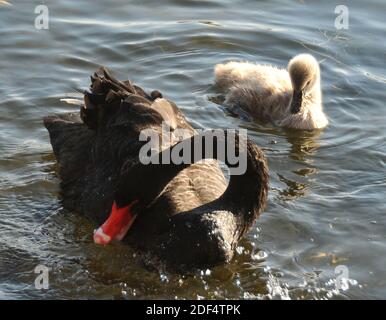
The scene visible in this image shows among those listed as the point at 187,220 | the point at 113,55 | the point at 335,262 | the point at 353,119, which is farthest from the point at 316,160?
the point at 113,55

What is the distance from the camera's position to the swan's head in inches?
278

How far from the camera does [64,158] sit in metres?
5.89

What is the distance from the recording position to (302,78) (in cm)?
707

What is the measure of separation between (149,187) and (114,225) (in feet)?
0.96

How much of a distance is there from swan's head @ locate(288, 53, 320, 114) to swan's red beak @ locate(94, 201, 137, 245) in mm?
2605

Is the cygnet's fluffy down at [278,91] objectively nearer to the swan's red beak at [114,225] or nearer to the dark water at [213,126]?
the dark water at [213,126]

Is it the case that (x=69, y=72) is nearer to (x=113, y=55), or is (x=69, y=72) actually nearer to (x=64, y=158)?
(x=113, y=55)

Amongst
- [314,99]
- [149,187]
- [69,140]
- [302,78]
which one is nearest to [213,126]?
[302,78]

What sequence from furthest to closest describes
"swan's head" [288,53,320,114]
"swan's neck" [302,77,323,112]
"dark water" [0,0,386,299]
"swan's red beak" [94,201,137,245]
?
"swan's neck" [302,77,323,112] → "swan's head" [288,53,320,114] → "dark water" [0,0,386,299] → "swan's red beak" [94,201,137,245]

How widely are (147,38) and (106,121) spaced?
9.42 feet

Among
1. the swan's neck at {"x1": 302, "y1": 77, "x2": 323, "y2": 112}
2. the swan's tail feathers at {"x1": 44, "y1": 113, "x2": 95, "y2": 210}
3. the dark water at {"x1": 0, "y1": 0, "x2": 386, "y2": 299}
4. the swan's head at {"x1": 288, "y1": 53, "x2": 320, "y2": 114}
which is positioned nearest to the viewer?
the dark water at {"x1": 0, "y1": 0, "x2": 386, "y2": 299}

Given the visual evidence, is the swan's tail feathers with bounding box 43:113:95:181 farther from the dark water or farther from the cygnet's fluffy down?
the cygnet's fluffy down

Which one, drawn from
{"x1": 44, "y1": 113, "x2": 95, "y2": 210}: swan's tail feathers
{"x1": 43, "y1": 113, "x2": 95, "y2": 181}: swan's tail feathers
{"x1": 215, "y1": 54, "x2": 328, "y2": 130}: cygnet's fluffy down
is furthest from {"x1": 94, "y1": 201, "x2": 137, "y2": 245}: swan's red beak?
{"x1": 215, "y1": 54, "x2": 328, "y2": 130}: cygnet's fluffy down

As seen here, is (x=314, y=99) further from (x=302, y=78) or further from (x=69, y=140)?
(x=69, y=140)
